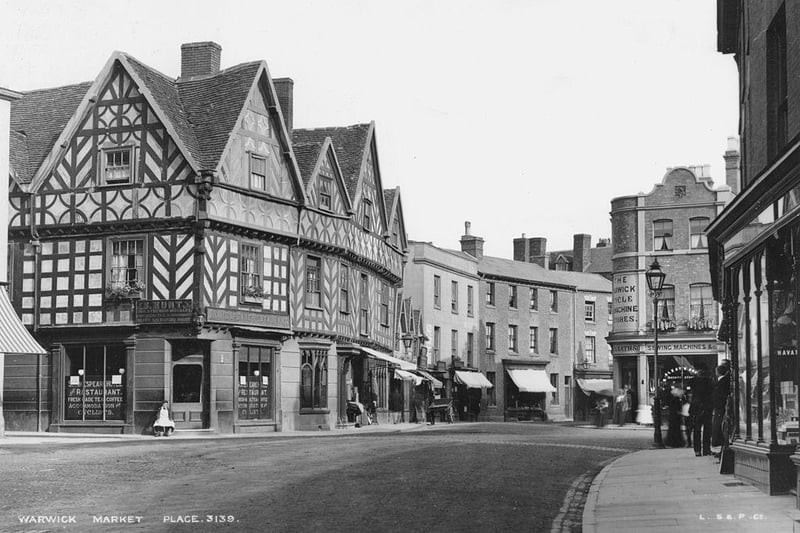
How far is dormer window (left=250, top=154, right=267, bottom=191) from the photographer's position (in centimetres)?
3356

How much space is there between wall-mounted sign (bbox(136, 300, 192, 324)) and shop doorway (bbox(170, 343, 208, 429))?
949 mm

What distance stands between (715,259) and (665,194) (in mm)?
25988

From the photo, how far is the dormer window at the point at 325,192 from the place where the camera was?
121 feet

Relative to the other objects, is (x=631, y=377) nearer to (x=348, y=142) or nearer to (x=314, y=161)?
(x=348, y=142)

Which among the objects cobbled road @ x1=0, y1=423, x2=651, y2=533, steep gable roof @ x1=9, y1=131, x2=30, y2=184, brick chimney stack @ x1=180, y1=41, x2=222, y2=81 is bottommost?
cobbled road @ x1=0, y1=423, x2=651, y2=533

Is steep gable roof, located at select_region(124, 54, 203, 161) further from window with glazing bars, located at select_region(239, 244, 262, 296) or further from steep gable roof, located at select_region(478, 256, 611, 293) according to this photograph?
steep gable roof, located at select_region(478, 256, 611, 293)

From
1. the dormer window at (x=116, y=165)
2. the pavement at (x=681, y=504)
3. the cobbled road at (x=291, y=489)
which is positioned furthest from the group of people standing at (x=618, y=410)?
the pavement at (x=681, y=504)

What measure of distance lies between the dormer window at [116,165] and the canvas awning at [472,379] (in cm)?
2819

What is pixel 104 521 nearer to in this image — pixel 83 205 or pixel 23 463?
pixel 23 463

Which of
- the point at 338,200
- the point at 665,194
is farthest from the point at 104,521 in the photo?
the point at 665,194

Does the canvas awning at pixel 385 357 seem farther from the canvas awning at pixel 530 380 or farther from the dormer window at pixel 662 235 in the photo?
the canvas awning at pixel 530 380

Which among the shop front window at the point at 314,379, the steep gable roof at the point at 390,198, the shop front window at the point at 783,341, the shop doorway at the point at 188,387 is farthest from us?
the steep gable roof at the point at 390,198

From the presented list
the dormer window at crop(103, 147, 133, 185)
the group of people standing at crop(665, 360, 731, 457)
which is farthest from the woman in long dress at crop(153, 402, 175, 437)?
the group of people standing at crop(665, 360, 731, 457)

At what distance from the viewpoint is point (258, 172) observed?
33.8 meters
